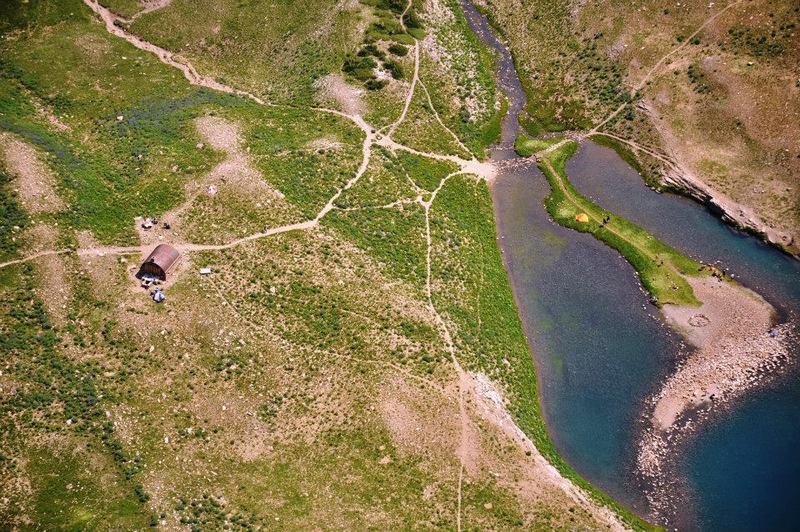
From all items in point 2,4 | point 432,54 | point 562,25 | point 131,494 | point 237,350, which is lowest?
point 131,494

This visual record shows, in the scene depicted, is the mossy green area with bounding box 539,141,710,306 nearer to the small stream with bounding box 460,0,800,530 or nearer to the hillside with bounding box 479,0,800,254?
the small stream with bounding box 460,0,800,530

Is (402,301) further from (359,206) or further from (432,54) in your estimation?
(432,54)

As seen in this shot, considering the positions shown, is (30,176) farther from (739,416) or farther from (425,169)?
(739,416)

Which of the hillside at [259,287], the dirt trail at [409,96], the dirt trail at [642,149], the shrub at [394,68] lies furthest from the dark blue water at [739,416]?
the shrub at [394,68]


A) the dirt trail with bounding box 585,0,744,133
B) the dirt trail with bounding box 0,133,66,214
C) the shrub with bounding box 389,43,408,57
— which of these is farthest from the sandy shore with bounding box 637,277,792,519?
the dirt trail with bounding box 0,133,66,214

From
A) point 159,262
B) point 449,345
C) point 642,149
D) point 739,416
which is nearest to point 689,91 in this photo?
point 642,149

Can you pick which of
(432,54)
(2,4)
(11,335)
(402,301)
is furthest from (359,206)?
(2,4)
